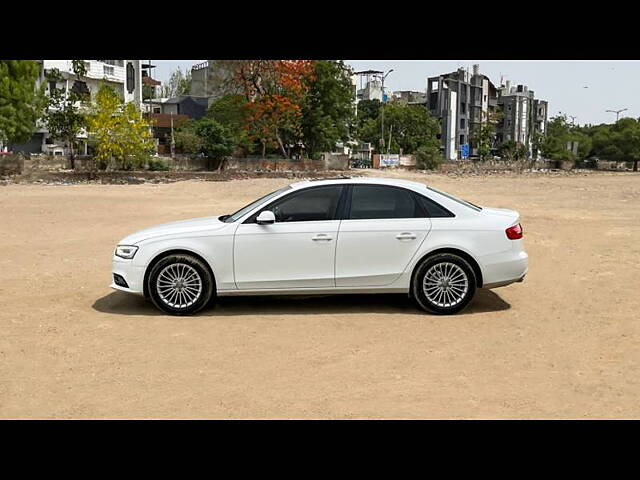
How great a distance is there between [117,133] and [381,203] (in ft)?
108

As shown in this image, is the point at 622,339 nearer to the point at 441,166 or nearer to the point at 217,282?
the point at 217,282

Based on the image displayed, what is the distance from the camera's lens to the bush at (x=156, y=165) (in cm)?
4119

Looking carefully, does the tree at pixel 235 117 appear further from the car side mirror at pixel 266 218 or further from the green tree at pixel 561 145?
the green tree at pixel 561 145

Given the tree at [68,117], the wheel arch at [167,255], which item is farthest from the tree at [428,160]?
the wheel arch at [167,255]

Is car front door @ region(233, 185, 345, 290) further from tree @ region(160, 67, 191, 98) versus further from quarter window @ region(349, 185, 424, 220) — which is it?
tree @ region(160, 67, 191, 98)

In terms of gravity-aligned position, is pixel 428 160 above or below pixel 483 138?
below

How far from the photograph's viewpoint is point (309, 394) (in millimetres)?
5254

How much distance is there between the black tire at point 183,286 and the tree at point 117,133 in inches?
1262

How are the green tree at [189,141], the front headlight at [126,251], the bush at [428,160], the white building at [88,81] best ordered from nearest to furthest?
the front headlight at [126,251]
the green tree at [189,141]
the white building at [88,81]
the bush at [428,160]

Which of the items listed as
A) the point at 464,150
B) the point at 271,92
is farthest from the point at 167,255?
the point at 464,150

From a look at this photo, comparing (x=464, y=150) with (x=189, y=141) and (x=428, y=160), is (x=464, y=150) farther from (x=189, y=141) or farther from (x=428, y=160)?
(x=189, y=141)

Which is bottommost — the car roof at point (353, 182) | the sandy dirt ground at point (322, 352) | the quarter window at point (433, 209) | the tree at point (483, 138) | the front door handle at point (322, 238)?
the sandy dirt ground at point (322, 352)

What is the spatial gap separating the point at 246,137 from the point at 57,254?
37331 millimetres

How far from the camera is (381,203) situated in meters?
8.06
